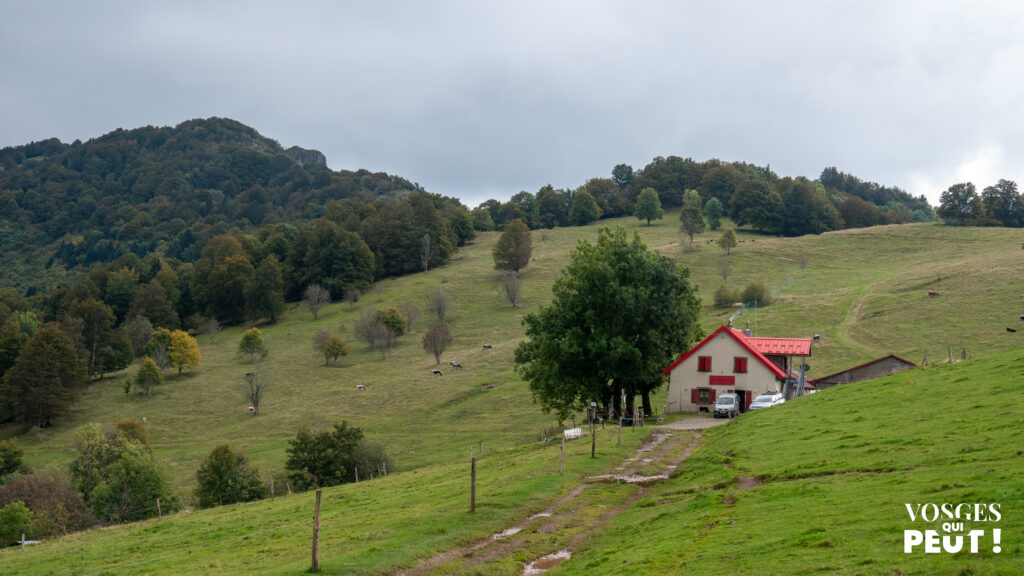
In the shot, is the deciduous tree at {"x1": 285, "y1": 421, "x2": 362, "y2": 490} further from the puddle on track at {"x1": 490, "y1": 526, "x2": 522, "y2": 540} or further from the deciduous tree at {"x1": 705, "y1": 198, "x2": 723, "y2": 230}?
the deciduous tree at {"x1": 705, "y1": 198, "x2": 723, "y2": 230}

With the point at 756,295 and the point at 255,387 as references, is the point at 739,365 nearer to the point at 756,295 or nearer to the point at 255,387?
the point at 756,295

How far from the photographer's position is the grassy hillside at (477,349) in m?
69.4

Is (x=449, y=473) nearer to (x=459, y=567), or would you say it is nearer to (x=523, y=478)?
(x=523, y=478)

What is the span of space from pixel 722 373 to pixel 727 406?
544 cm

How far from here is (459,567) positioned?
1856cm

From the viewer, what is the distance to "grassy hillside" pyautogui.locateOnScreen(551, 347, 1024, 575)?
14.3 m

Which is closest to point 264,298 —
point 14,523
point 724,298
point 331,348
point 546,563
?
point 331,348

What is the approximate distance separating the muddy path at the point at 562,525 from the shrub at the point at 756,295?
7310 cm

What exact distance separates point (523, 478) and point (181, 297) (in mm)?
133554

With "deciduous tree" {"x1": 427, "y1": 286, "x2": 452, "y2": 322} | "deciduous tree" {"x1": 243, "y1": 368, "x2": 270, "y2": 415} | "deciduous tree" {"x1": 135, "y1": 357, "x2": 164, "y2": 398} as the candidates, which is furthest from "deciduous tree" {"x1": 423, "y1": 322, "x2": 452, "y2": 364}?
"deciduous tree" {"x1": 135, "y1": 357, "x2": 164, "y2": 398}


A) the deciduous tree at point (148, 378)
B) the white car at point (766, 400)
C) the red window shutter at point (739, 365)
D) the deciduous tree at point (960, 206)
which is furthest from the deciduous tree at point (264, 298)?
the deciduous tree at point (960, 206)

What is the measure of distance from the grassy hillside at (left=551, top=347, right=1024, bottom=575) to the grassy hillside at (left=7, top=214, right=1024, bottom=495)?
28254 mm

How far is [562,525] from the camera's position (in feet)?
75.3

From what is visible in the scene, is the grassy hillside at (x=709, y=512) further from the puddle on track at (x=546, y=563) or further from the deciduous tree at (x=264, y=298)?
the deciduous tree at (x=264, y=298)
